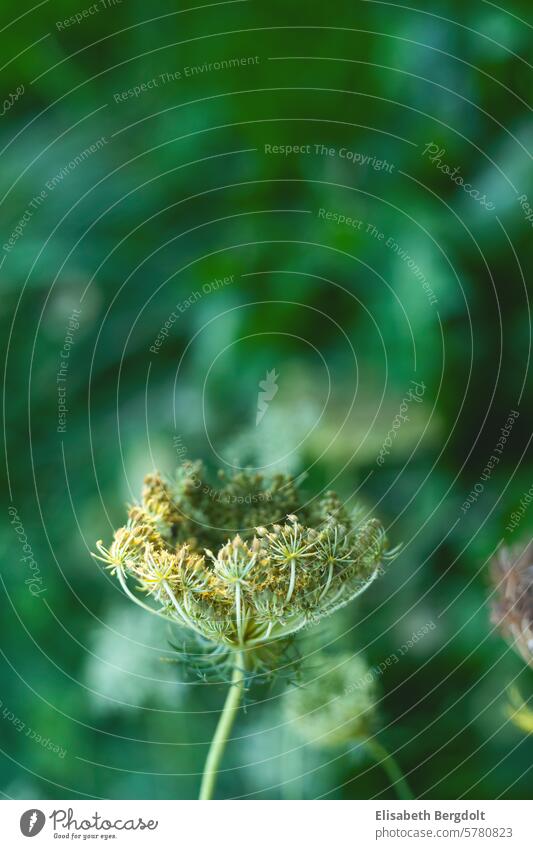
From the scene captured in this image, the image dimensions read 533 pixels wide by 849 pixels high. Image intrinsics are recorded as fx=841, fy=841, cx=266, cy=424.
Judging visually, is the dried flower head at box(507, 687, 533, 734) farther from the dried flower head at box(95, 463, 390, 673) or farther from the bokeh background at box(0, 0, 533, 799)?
the dried flower head at box(95, 463, 390, 673)

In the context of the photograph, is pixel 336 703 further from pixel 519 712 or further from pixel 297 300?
pixel 297 300

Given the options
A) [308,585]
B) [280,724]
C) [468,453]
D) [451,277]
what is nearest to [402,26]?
[451,277]

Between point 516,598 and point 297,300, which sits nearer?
point 516,598

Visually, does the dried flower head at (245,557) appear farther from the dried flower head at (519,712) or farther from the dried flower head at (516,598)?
the dried flower head at (519,712)

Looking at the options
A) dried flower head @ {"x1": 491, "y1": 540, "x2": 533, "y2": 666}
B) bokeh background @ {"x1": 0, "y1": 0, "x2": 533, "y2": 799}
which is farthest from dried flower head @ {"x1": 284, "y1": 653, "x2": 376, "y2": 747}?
dried flower head @ {"x1": 491, "y1": 540, "x2": 533, "y2": 666}

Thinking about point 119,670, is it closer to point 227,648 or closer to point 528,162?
point 227,648

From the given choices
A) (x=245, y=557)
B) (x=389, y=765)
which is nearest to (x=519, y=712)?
(x=389, y=765)

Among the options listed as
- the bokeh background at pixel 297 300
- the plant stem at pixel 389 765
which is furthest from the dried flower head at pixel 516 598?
the plant stem at pixel 389 765
